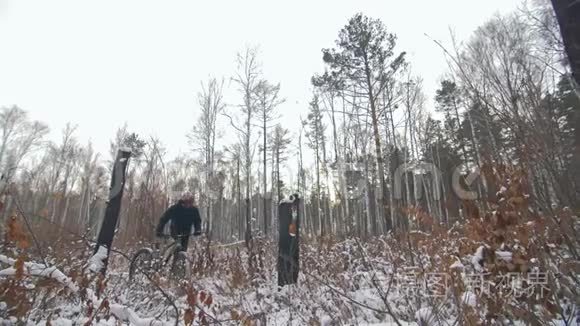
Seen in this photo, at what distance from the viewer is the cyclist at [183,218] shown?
18.2ft

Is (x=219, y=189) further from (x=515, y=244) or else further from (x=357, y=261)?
(x=515, y=244)

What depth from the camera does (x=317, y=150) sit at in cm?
2205

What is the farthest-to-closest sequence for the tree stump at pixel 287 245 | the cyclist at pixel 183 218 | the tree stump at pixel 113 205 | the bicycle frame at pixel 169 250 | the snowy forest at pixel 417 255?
1. the cyclist at pixel 183 218
2. the bicycle frame at pixel 169 250
3. the tree stump at pixel 287 245
4. the tree stump at pixel 113 205
5. the snowy forest at pixel 417 255

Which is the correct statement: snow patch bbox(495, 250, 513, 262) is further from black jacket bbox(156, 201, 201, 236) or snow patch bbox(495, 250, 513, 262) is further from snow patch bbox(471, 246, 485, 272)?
black jacket bbox(156, 201, 201, 236)

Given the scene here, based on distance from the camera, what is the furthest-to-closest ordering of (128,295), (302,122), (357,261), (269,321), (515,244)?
(302,122) < (357,261) < (128,295) < (269,321) < (515,244)

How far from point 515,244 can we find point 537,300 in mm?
355

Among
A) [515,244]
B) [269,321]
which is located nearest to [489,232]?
[515,244]

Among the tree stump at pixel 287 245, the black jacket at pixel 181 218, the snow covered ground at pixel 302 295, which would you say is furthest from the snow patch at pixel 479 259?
the black jacket at pixel 181 218

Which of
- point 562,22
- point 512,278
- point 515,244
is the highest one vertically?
point 562,22

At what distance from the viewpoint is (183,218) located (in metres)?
5.68

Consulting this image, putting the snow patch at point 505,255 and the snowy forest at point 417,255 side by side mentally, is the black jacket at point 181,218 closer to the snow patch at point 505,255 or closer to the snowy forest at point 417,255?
the snowy forest at point 417,255

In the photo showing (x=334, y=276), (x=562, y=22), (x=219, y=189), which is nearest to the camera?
(x=562, y=22)

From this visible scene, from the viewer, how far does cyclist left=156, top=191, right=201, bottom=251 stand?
555 centimetres

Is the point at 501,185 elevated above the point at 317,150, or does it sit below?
below
